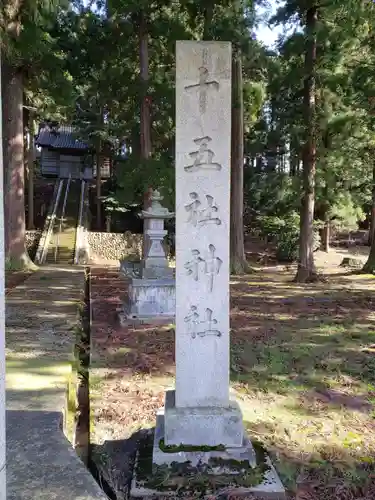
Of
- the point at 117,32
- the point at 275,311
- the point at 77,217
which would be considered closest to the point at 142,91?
the point at 117,32

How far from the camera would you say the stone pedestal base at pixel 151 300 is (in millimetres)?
7602

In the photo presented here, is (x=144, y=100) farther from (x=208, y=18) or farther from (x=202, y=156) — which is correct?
(x=202, y=156)

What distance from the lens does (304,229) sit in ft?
39.7

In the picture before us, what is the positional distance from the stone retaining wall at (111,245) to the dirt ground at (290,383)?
470 inches

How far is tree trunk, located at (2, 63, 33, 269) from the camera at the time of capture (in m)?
12.9

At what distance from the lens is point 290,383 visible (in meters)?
4.72

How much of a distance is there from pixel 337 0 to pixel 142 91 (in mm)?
6338

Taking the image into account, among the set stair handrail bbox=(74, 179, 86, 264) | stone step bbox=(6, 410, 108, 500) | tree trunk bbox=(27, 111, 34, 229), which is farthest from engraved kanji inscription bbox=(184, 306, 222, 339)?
tree trunk bbox=(27, 111, 34, 229)

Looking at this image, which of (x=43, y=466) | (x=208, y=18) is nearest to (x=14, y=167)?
(x=208, y=18)

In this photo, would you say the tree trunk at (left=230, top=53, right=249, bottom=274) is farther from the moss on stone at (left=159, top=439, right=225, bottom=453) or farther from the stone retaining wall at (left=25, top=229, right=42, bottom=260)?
the moss on stone at (left=159, top=439, right=225, bottom=453)

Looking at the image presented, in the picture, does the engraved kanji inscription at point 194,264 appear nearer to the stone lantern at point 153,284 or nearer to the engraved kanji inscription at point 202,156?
the engraved kanji inscription at point 202,156

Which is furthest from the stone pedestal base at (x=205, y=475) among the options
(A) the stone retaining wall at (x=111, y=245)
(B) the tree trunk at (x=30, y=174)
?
(B) the tree trunk at (x=30, y=174)

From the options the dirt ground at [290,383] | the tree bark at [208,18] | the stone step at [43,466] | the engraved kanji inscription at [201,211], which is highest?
the tree bark at [208,18]

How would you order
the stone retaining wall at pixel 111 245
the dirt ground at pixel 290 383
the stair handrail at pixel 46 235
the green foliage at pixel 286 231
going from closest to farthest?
the dirt ground at pixel 290 383
the stair handrail at pixel 46 235
the green foliage at pixel 286 231
the stone retaining wall at pixel 111 245
